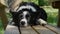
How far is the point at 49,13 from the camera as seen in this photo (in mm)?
3619

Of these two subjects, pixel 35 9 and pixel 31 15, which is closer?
pixel 31 15

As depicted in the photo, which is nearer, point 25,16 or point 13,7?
point 25,16

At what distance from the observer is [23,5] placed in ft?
8.75

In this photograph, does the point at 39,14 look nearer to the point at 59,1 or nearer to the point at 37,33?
the point at 59,1

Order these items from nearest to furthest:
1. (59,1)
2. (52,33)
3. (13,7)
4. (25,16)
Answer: (52,33) → (59,1) → (25,16) → (13,7)

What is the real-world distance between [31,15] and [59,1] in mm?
642

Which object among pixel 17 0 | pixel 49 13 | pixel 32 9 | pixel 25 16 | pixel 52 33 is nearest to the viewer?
pixel 52 33

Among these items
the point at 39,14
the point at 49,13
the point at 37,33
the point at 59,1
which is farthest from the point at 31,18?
the point at 49,13

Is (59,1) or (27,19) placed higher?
(59,1)

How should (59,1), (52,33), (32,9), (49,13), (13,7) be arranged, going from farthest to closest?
(49,13)
(13,7)
(32,9)
(59,1)
(52,33)

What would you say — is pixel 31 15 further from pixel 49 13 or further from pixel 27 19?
pixel 49 13

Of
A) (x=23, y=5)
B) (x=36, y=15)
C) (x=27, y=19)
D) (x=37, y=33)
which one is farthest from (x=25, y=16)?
(x=37, y=33)

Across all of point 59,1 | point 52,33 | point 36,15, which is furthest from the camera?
point 36,15

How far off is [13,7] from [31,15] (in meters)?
0.70
